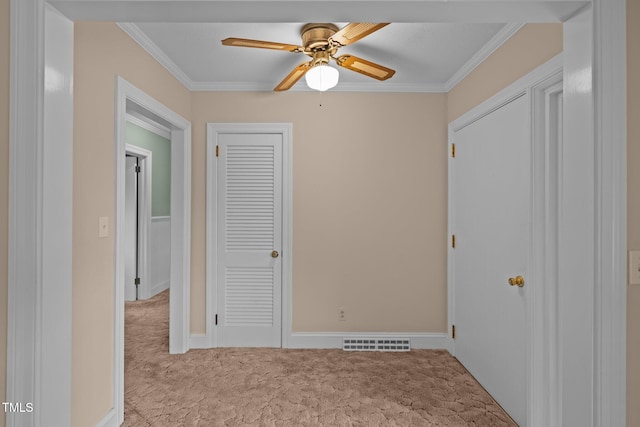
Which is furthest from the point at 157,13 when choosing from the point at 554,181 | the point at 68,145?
the point at 554,181

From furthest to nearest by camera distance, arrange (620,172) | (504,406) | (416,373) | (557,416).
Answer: (416,373) → (504,406) → (557,416) → (620,172)

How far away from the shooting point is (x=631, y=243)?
106 cm

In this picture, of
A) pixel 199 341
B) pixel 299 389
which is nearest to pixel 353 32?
pixel 299 389

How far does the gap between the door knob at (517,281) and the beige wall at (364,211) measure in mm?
1156

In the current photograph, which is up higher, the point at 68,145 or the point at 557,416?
the point at 68,145

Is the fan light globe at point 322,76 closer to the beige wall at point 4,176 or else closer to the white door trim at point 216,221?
the white door trim at point 216,221

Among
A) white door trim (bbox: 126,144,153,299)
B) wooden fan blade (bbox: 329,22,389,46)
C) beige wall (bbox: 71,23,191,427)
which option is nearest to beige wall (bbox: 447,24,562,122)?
wooden fan blade (bbox: 329,22,389,46)

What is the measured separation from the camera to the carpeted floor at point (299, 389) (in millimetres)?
2180

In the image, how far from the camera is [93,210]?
6.21ft

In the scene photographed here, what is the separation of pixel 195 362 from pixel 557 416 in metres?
2.53

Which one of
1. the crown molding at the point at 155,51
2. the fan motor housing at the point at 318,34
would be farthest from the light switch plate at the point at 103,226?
the fan motor housing at the point at 318,34

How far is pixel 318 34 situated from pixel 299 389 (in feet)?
7.76

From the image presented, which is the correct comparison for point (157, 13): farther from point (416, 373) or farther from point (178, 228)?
point (416, 373)

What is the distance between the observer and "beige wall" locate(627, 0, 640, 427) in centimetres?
105
